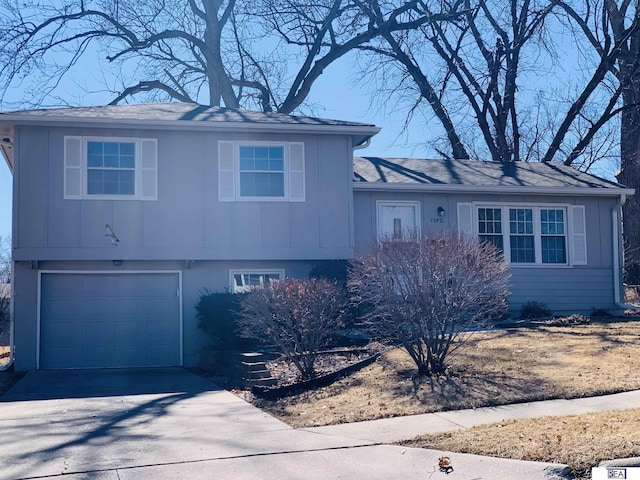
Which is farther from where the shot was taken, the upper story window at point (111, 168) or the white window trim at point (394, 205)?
the white window trim at point (394, 205)

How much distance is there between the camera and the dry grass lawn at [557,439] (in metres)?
6.72

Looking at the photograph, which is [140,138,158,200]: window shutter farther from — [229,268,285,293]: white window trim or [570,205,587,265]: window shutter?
[570,205,587,265]: window shutter

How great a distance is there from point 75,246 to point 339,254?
558 centimetres

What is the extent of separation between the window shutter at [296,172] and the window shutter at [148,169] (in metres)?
2.90

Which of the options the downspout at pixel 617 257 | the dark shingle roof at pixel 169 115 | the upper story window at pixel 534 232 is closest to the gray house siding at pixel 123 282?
the dark shingle roof at pixel 169 115

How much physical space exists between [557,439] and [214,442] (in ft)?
11.6

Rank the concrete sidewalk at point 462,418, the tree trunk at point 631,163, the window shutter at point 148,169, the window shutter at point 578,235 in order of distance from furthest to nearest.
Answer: the tree trunk at point 631,163 < the window shutter at point 578,235 < the window shutter at point 148,169 < the concrete sidewalk at point 462,418

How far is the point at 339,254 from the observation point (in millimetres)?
16766

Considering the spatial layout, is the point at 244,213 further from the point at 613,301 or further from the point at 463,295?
the point at 613,301

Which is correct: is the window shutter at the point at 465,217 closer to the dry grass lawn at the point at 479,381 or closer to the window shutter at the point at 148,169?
the dry grass lawn at the point at 479,381

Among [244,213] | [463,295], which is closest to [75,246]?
[244,213]

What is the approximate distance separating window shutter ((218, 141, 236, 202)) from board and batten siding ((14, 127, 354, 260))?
0.09 meters

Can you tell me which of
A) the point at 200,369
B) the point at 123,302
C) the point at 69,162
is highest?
the point at 69,162

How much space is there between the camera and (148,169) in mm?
16047
